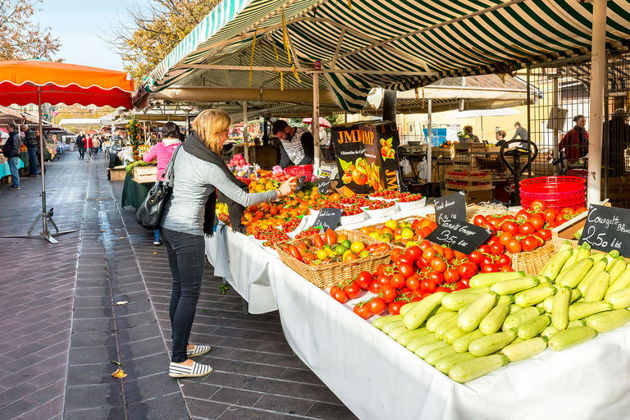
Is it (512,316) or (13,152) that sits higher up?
(13,152)

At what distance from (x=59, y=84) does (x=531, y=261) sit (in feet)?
22.5

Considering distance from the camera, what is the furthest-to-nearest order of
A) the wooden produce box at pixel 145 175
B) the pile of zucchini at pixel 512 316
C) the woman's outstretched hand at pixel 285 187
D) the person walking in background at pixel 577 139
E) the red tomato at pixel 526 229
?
the wooden produce box at pixel 145 175 → the person walking in background at pixel 577 139 → the woman's outstretched hand at pixel 285 187 → the red tomato at pixel 526 229 → the pile of zucchini at pixel 512 316

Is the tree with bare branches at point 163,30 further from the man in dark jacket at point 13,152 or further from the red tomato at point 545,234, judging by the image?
the red tomato at point 545,234

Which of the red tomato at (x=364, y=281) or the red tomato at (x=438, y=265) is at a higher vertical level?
the red tomato at (x=438, y=265)

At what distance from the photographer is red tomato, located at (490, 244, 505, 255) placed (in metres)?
3.00

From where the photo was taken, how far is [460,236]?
3203mm

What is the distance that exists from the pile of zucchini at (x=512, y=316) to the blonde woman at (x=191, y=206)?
1572 millimetres

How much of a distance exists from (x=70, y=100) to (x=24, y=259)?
3.04 meters

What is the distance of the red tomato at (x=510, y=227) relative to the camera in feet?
10.5

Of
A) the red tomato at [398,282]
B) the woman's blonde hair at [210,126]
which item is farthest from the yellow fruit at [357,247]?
the woman's blonde hair at [210,126]

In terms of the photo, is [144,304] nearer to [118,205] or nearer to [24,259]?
[24,259]

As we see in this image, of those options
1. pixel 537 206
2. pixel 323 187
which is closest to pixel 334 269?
pixel 537 206

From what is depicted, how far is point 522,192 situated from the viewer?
395 cm

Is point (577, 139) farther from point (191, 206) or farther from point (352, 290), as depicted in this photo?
point (191, 206)
